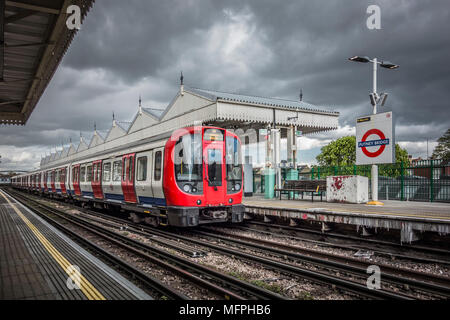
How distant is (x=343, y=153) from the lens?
5478cm

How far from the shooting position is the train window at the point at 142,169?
38.1 feet

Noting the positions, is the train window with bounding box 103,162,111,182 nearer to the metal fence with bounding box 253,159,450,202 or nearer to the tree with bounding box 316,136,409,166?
the metal fence with bounding box 253,159,450,202

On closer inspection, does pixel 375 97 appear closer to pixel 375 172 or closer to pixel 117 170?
pixel 375 172

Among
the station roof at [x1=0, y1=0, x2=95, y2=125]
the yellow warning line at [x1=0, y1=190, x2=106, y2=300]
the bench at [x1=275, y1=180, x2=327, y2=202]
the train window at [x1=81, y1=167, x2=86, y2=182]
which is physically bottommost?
the yellow warning line at [x1=0, y1=190, x2=106, y2=300]

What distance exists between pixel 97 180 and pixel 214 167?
8757 millimetres

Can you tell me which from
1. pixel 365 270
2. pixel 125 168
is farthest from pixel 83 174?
pixel 365 270

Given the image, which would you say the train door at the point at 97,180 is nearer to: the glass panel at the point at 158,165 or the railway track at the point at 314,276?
the glass panel at the point at 158,165

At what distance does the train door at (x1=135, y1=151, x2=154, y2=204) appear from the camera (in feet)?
36.8

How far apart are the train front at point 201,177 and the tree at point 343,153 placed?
4548 cm

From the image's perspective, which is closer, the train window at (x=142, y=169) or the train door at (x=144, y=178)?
the train door at (x=144, y=178)

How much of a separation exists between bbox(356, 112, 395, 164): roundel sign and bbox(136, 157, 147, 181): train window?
7982 mm

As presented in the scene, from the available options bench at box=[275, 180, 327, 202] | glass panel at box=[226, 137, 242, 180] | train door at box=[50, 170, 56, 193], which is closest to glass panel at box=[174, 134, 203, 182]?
glass panel at box=[226, 137, 242, 180]

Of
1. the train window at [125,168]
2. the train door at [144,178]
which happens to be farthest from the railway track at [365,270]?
the train window at [125,168]
